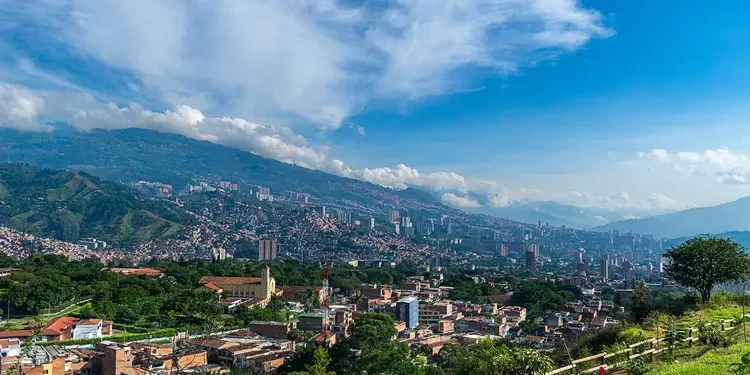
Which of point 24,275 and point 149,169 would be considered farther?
point 149,169

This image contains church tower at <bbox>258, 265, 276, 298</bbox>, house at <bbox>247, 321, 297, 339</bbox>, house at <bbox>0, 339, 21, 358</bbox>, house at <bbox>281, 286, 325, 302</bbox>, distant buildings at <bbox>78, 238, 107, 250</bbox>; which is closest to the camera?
house at <bbox>0, 339, 21, 358</bbox>

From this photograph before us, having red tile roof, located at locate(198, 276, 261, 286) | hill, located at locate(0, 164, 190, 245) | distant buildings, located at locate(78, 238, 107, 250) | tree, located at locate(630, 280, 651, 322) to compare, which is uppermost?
hill, located at locate(0, 164, 190, 245)

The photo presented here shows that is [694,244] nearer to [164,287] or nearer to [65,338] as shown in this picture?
[65,338]

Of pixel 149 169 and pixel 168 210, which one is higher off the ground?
pixel 149 169

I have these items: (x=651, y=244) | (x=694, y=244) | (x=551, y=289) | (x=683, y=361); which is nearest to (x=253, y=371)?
(x=694, y=244)

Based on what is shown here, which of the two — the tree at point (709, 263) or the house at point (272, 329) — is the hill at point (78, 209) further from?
the tree at point (709, 263)

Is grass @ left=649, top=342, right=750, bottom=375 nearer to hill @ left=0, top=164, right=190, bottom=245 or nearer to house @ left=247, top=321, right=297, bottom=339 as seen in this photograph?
house @ left=247, top=321, right=297, bottom=339

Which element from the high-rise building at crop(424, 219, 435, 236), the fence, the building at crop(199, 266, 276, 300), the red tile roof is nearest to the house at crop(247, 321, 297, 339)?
the building at crop(199, 266, 276, 300)
